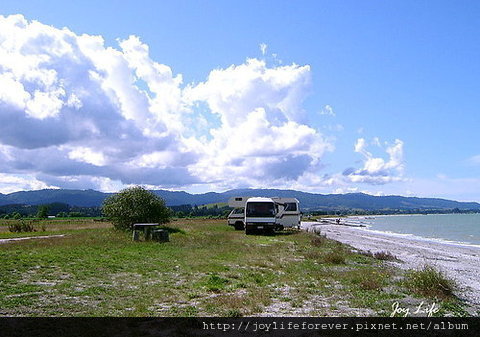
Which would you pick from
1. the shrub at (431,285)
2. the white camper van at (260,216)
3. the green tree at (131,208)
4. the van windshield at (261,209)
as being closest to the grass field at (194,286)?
the shrub at (431,285)

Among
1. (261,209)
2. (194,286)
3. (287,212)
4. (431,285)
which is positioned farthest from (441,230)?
(194,286)

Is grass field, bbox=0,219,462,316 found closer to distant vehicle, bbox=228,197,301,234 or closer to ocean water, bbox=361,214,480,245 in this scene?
distant vehicle, bbox=228,197,301,234

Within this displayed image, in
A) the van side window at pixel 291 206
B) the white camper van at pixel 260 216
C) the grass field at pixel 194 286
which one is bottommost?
the grass field at pixel 194 286

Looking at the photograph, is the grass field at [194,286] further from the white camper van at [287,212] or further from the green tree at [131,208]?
the white camper van at [287,212]

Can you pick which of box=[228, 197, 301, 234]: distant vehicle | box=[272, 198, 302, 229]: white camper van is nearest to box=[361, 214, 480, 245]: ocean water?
box=[272, 198, 302, 229]: white camper van

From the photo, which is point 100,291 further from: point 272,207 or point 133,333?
point 272,207

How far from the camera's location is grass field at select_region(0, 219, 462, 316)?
27.8ft

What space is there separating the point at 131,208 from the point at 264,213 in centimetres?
1124

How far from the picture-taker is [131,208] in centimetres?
3378

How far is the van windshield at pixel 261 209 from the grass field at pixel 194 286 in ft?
49.9

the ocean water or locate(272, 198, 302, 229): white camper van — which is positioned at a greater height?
locate(272, 198, 302, 229): white camper van

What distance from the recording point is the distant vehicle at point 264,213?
33.0m

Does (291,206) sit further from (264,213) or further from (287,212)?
(264,213)

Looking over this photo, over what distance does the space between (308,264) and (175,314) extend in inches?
347
